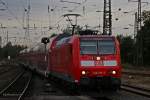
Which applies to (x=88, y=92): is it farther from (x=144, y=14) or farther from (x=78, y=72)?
(x=144, y=14)

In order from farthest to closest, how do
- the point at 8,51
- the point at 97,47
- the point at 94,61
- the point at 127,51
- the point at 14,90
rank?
the point at 8,51 < the point at 127,51 < the point at 14,90 < the point at 97,47 < the point at 94,61

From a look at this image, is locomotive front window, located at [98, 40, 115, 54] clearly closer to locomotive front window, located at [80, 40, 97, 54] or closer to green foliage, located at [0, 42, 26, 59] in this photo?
locomotive front window, located at [80, 40, 97, 54]

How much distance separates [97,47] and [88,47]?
423 mm

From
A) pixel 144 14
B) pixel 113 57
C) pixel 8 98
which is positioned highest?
pixel 144 14

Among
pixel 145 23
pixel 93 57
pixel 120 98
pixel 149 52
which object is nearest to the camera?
pixel 120 98

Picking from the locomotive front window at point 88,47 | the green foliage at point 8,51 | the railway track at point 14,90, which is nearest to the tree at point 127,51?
the railway track at point 14,90

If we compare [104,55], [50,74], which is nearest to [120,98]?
[104,55]

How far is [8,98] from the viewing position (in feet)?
69.0

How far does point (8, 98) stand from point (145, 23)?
71.0 metres

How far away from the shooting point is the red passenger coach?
2123 cm

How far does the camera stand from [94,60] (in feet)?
71.4

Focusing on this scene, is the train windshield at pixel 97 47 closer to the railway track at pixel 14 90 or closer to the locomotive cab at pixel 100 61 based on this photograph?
the locomotive cab at pixel 100 61

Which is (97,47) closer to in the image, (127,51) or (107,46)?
(107,46)

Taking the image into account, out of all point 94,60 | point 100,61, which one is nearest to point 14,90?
point 94,60
